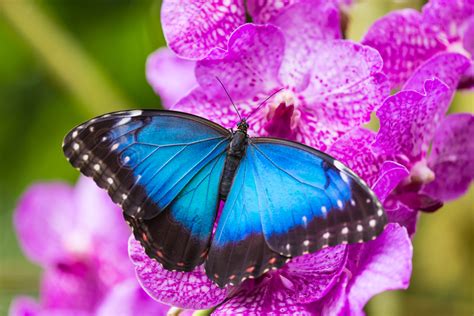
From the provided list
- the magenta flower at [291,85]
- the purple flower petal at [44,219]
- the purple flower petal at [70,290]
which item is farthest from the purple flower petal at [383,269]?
the purple flower petal at [44,219]

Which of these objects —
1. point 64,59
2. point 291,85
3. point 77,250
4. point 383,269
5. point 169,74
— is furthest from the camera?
point 64,59

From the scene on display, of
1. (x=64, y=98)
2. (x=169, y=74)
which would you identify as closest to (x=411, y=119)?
(x=169, y=74)

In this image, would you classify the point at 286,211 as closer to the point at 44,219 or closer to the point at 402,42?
the point at 402,42

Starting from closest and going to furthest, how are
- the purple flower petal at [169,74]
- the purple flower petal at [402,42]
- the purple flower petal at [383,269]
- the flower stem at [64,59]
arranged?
the purple flower petal at [383,269] < the purple flower petal at [402,42] < the purple flower petal at [169,74] < the flower stem at [64,59]

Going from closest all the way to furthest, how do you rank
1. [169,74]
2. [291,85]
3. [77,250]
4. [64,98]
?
[291,85]
[169,74]
[77,250]
[64,98]

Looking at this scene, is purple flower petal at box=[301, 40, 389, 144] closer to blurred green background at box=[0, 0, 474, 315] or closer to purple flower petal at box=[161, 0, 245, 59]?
purple flower petal at box=[161, 0, 245, 59]

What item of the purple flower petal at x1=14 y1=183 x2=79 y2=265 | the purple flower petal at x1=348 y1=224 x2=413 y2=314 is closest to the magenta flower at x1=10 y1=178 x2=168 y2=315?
the purple flower petal at x1=14 y1=183 x2=79 y2=265

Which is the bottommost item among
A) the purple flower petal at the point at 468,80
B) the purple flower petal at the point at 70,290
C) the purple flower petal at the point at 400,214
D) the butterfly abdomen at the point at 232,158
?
the purple flower petal at the point at 70,290

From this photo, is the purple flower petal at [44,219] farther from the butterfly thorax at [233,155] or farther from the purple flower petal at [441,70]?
the purple flower petal at [441,70]

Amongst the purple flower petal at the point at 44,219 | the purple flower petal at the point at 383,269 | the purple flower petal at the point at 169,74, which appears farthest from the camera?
the purple flower petal at the point at 44,219
